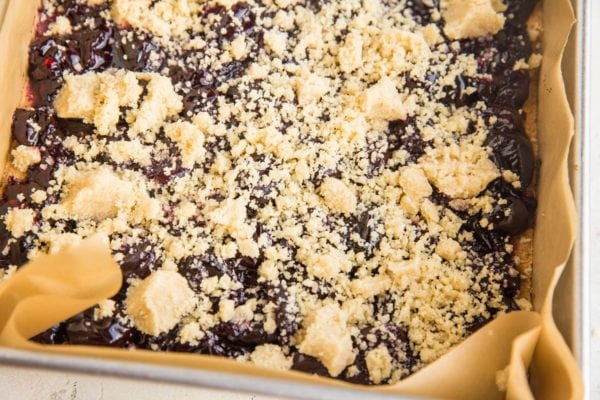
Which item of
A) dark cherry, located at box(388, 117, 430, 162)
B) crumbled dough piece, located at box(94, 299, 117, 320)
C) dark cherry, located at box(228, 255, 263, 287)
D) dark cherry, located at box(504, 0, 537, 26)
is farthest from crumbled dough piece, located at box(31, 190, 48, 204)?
dark cherry, located at box(504, 0, 537, 26)

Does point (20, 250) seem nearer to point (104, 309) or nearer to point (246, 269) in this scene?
point (104, 309)

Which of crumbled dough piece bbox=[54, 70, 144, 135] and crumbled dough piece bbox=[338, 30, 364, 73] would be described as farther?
crumbled dough piece bbox=[338, 30, 364, 73]

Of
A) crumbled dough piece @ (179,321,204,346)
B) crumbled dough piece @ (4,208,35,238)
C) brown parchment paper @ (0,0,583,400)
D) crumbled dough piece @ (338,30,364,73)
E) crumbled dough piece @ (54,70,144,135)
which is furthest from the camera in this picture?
crumbled dough piece @ (338,30,364,73)

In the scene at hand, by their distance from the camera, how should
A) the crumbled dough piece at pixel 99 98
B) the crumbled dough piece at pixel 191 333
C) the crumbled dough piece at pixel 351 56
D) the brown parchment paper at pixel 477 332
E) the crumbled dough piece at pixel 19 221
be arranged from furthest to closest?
the crumbled dough piece at pixel 351 56 → the crumbled dough piece at pixel 99 98 → the crumbled dough piece at pixel 19 221 → the crumbled dough piece at pixel 191 333 → the brown parchment paper at pixel 477 332

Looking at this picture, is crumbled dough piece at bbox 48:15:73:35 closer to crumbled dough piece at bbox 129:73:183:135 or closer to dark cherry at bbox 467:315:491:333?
crumbled dough piece at bbox 129:73:183:135

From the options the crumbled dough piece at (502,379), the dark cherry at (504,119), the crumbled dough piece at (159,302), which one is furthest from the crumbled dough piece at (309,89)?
the crumbled dough piece at (502,379)

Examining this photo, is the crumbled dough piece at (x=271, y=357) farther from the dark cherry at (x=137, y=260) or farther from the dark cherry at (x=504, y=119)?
the dark cherry at (x=504, y=119)

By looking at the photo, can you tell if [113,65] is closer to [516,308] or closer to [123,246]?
[123,246]
